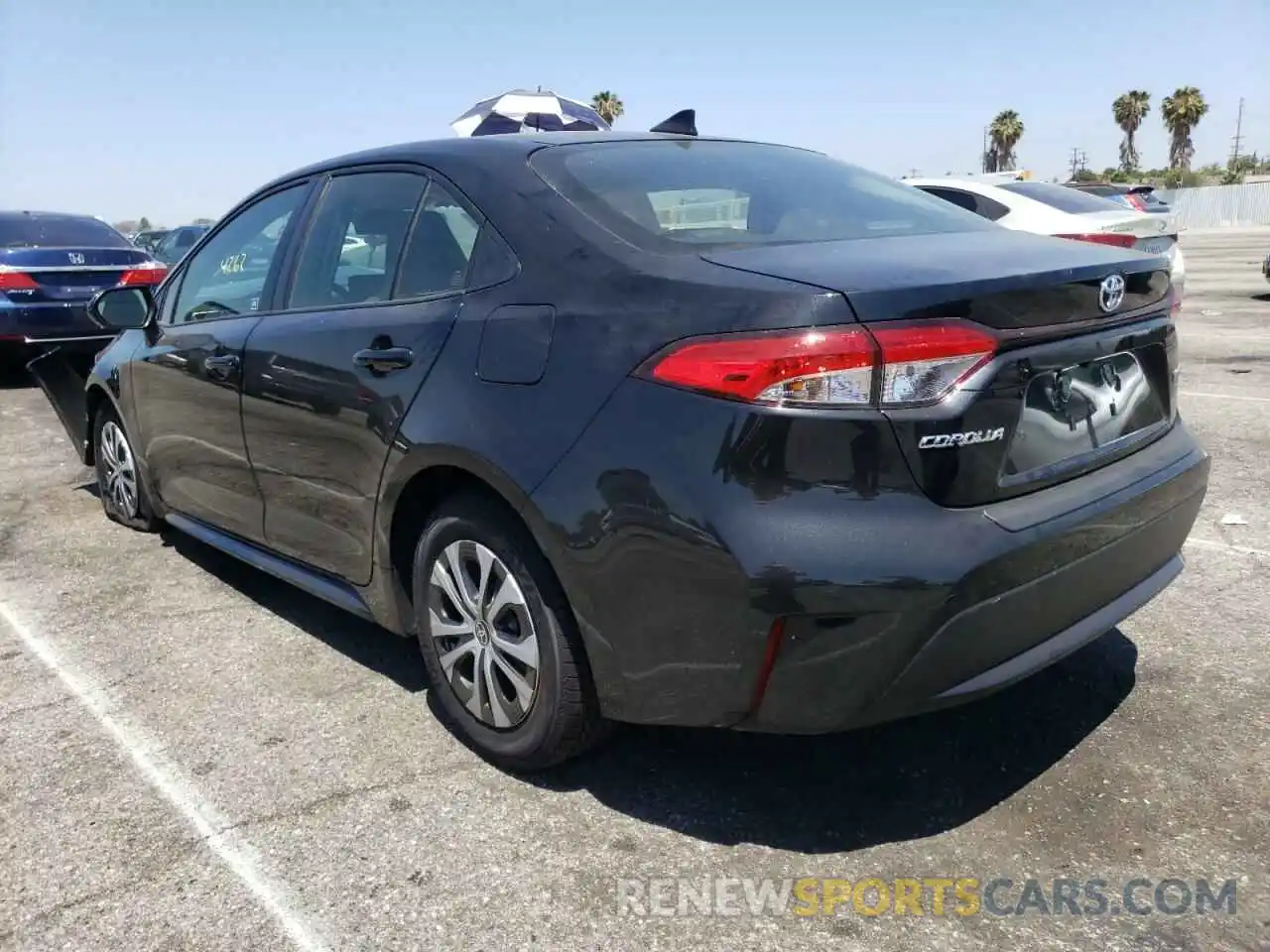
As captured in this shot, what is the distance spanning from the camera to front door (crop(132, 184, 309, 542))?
12.2ft

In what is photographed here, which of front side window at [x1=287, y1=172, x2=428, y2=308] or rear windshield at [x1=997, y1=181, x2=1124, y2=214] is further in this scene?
rear windshield at [x1=997, y1=181, x2=1124, y2=214]

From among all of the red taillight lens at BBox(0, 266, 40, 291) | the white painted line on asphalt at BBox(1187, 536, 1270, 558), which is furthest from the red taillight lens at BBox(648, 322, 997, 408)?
the red taillight lens at BBox(0, 266, 40, 291)

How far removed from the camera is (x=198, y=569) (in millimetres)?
4648

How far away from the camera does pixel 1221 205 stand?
46.2 metres

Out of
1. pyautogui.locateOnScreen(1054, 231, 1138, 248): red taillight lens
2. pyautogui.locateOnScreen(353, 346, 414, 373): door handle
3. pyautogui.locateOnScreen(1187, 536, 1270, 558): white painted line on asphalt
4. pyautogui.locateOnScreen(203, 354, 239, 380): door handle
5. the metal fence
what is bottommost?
the metal fence

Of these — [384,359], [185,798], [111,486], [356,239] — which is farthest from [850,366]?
[111,486]

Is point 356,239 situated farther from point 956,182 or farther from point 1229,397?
point 956,182

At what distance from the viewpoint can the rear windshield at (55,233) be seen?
988 cm

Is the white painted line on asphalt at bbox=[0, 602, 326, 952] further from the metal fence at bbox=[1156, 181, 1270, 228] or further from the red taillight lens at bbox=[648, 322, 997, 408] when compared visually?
the metal fence at bbox=[1156, 181, 1270, 228]

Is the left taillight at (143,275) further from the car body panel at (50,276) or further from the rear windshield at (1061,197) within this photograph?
the rear windshield at (1061,197)

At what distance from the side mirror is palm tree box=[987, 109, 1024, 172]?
75.2m

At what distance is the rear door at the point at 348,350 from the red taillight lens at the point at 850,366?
97cm

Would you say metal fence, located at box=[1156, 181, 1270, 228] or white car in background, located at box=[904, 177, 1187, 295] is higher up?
white car in background, located at box=[904, 177, 1187, 295]

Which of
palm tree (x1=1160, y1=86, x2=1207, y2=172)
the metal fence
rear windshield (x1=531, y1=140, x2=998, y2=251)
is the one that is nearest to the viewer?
rear windshield (x1=531, y1=140, x2=998, y2=251)
